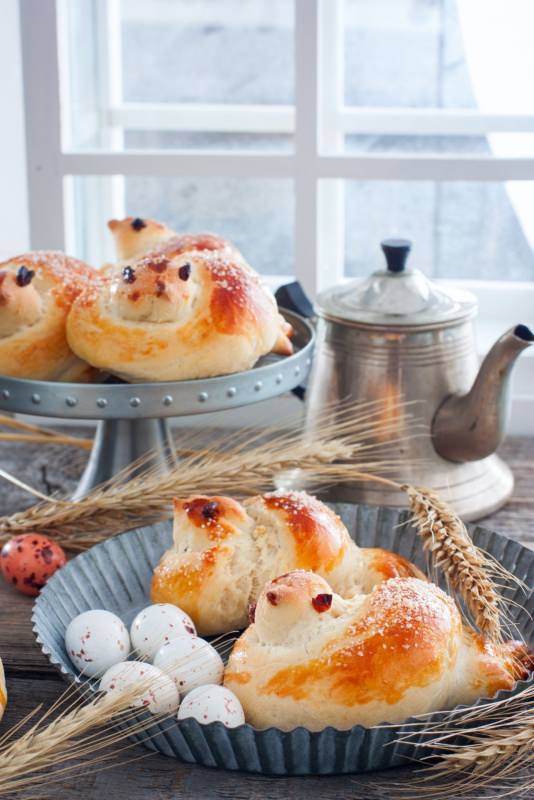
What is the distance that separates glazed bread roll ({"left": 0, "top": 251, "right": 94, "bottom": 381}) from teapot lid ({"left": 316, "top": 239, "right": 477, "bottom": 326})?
295 millimetres

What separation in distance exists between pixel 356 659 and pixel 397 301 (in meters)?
0.55

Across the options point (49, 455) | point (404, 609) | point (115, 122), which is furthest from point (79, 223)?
point (404, 609)

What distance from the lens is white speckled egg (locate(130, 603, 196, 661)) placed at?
35.7 inches

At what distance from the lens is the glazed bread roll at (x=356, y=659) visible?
781 mm

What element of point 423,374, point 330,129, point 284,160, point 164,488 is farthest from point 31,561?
point 330,129

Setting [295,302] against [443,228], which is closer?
[295,302]

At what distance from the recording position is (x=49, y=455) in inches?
59.7

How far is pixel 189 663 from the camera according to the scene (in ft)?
2.81

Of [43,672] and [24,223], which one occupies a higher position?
[24,223]

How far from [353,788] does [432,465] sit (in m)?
0.52

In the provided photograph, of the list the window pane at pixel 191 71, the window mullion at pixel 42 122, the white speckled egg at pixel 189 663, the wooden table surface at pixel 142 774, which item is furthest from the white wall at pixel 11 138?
the white speckled egg at pixel 189 663

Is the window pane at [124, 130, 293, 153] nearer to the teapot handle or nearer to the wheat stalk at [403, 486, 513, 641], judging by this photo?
the teapot handle

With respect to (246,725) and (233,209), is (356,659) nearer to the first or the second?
(246,725)

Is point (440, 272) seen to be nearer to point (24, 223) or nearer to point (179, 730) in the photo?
point (24, 223)
